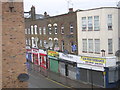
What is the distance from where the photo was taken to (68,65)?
26188mm

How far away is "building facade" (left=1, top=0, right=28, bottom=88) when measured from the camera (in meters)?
8.55

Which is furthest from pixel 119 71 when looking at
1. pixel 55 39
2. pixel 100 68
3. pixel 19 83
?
pixel 19 83

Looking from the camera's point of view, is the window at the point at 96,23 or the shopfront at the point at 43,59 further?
the shopfront at the point at 43,59

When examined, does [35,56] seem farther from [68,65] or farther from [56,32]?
[68,65]

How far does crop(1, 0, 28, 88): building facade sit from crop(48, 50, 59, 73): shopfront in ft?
63.3

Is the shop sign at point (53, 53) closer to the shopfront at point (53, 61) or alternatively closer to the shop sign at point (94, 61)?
the shopfront at point (53, 61)

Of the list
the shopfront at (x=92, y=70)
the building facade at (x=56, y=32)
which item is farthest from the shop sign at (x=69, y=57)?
the building facade at (x=56, y=32)

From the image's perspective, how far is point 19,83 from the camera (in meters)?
8.86

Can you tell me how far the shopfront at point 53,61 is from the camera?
28706mm

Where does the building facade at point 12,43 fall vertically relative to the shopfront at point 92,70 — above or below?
above

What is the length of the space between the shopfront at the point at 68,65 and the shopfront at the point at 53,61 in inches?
37.8

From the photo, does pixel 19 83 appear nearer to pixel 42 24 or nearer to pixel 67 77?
pixel 67 77

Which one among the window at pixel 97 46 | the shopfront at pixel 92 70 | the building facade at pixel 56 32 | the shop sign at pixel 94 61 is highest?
the building facade at pixel 56 32

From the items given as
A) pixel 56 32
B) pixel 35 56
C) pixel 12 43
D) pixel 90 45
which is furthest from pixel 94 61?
pixel 35 56
